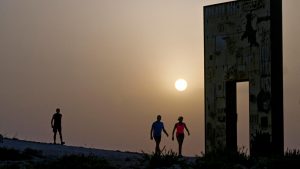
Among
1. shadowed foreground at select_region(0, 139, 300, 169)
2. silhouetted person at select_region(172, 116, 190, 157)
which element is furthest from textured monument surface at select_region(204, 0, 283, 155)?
shadowed foreground at select_region(0, 139, 300, 169)

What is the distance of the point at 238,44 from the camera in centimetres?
2770

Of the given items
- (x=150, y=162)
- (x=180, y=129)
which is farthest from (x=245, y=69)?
(x=150, y=162)

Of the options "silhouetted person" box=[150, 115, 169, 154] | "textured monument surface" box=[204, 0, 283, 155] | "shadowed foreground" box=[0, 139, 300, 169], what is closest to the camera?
"shadowed foreground" box=[0, 139, 300, 169]

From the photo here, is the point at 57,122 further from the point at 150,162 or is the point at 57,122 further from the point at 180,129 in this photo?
the point at 150,162

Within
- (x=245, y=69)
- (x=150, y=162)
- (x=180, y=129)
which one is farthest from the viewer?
(x=180, y=129)

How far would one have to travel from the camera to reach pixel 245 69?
2741 centimetres

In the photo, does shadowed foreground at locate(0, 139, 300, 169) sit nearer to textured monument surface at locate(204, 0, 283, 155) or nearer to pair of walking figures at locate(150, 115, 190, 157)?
textured monument surface at locate(204, 0, 283, 155)

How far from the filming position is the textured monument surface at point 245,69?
26.0 metres

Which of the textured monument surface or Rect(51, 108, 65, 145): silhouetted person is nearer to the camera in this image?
the textured monument surface

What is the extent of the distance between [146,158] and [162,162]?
0.87 metres

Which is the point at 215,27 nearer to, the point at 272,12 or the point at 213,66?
the point at 213,66

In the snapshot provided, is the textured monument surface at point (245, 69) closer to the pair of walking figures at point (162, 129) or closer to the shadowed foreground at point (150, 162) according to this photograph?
the pair of walking figures at point (162, 129)

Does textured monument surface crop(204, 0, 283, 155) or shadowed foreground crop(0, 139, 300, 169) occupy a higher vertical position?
textured monument surface crop(204, 0, 283, 155)

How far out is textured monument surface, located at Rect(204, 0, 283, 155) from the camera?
2605cm
